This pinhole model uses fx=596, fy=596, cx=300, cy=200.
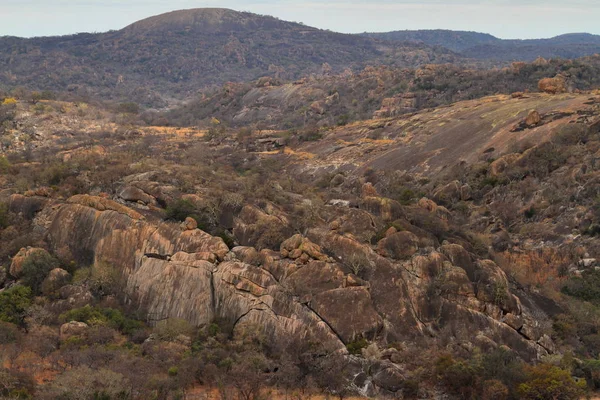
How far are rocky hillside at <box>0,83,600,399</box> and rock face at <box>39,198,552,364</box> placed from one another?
0.06 metres

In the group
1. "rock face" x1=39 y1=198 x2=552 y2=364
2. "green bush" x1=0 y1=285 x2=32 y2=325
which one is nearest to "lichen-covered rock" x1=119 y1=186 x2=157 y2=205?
"rock face" x1=39 y1=198 x2=552 y2=364

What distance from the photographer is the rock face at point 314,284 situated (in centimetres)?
2188

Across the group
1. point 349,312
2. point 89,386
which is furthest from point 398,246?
point 89,386

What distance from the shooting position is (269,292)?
883 inches

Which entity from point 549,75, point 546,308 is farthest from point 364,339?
point 549,75

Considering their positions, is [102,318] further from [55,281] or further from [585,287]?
[585,287]

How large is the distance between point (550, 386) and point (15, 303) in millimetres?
19451

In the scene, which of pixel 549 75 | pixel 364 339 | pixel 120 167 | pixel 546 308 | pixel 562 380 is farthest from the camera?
pixel 549 75

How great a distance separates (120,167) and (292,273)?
14.0 meters

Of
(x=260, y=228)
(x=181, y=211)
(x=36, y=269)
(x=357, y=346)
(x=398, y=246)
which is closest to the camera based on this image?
(x=357, y=346)

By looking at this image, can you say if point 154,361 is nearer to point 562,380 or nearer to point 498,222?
point 562,380

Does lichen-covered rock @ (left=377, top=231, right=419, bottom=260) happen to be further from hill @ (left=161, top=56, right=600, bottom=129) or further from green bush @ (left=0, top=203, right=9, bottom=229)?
hill @ (left=161, top=56, right=600, bottom=129)

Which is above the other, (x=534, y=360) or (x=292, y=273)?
(x=292, y=273)

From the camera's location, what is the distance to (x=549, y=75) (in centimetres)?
8550
